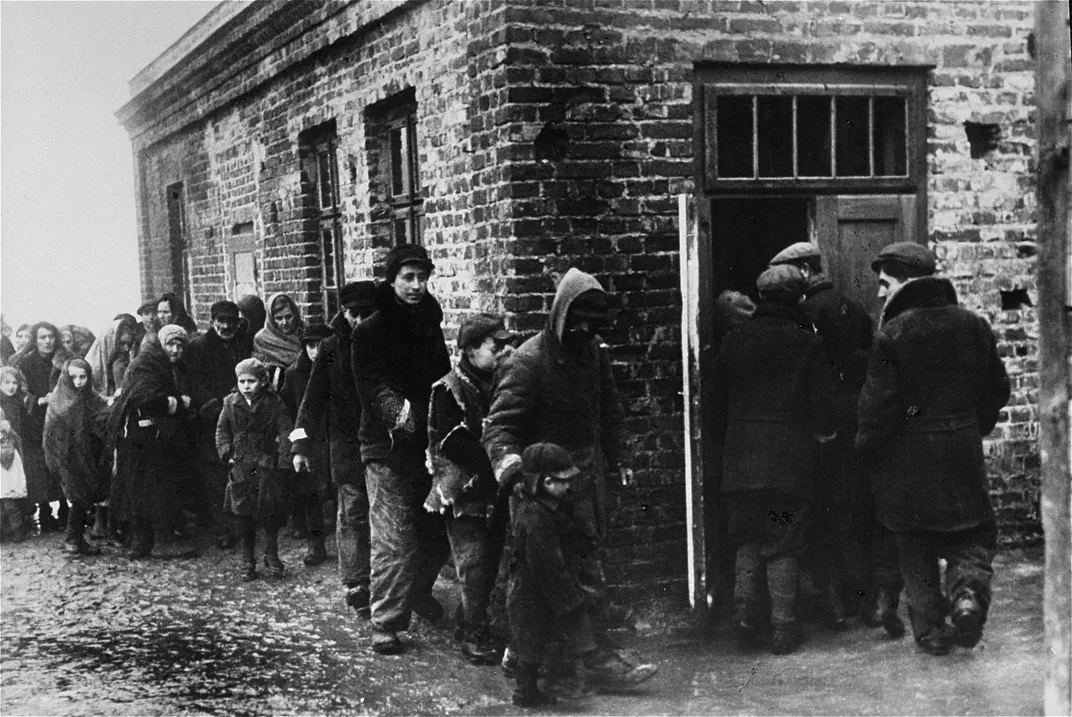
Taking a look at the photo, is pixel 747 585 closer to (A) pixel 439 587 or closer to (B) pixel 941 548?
(B) pixel 941 548

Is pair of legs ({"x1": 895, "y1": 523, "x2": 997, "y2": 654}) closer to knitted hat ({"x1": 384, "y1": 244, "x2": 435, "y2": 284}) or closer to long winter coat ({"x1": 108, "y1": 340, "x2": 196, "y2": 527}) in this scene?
knitted hat ({"x1": 384, "y1": 244, "x2": 435, "y2": 284})

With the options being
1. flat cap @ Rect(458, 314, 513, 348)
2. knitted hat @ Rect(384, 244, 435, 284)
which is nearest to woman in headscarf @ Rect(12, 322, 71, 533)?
knitted hat @ Rect(384, 244, 435, 284)

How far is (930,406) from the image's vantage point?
5445 mm

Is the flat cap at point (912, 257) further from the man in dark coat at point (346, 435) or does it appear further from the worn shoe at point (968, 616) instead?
the man in dark coat at point (346, 435)

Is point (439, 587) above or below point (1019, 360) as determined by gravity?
below

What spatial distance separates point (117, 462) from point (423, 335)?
137 inches

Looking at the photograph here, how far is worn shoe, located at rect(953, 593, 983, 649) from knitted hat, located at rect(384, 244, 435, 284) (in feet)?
10.5

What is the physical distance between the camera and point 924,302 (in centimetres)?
546

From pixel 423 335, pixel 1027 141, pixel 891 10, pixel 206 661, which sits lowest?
pixel 206 661

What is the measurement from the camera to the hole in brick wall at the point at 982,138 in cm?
691

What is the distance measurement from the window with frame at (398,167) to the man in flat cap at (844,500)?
2883 mm

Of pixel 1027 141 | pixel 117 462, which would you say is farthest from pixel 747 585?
pixel 117 462

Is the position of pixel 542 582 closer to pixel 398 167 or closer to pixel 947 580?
pixel 947 580

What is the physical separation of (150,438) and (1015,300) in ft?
19.9
